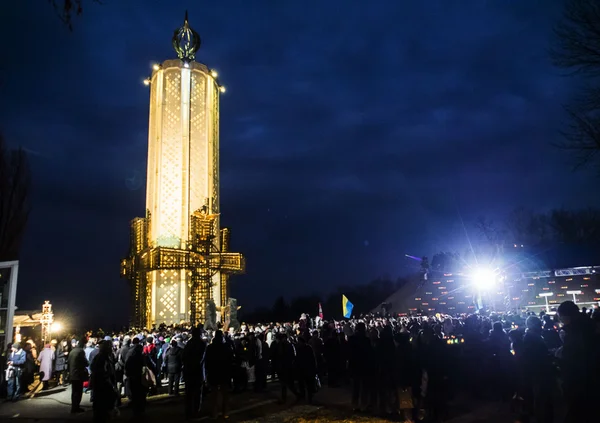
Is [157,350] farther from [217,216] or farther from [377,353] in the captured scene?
[217,216]

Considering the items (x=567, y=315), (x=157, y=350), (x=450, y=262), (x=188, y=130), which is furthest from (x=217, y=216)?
(x=450, y=262)

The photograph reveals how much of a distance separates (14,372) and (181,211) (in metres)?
11.6

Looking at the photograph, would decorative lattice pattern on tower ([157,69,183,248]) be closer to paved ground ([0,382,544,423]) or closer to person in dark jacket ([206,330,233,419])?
paved ground ([0,382,544,423])

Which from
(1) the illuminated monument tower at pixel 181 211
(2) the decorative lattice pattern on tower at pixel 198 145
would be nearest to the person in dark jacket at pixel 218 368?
(1) the illuminated monument tower at pixel 181 211

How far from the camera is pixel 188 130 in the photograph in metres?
23.0

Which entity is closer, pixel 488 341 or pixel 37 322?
pixel 488 341

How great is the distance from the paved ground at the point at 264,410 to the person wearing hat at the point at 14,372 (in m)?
0.43

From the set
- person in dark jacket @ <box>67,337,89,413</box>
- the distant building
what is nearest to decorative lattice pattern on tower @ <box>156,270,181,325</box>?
person in dark jacket @ <box>67,337,89,413</box>

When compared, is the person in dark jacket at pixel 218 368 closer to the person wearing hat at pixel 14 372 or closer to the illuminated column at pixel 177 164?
the person wearing hat at pixel 14 372

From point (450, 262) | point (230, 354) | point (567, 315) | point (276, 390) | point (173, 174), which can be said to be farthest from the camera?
point (450, 262)

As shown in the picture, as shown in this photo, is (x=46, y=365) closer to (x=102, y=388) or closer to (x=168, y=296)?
(x=168, y=296)

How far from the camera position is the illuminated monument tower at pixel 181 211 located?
21547 mm

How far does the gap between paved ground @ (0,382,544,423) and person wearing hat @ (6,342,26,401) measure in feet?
1.41

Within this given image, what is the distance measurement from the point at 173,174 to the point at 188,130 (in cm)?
258
